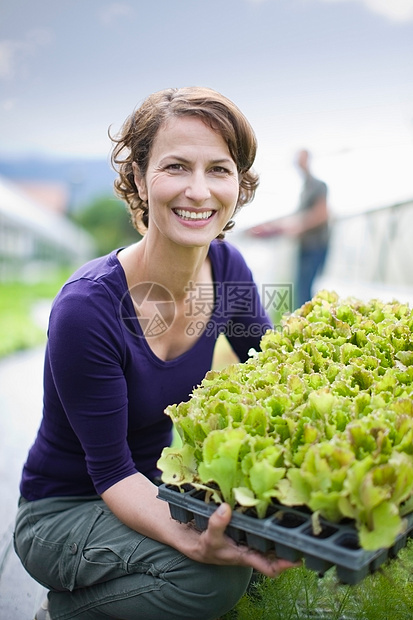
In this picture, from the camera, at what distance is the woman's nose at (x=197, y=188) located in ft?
5.55

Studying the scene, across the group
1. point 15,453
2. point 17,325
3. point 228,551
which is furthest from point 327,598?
point 17,325

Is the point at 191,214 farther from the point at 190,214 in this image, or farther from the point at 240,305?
the point at 240,305

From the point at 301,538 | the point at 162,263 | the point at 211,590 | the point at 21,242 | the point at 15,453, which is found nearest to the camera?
the point at 301,538

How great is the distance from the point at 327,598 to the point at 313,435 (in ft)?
3.20

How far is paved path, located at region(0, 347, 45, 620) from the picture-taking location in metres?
2.21

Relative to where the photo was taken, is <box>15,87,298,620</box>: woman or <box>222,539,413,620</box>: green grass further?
<box>222,539,413,620</box>: green grass

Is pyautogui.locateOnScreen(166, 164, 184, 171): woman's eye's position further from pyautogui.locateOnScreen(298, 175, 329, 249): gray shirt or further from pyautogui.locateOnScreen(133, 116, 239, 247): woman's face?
pyautogui.locateOnScreen(298, 175, 329, 249): gray shirt

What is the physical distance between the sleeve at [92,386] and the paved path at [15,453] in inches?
34.8

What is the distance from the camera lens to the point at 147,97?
6.17ft

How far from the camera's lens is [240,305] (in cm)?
225

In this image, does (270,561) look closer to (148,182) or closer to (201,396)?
(201,396)

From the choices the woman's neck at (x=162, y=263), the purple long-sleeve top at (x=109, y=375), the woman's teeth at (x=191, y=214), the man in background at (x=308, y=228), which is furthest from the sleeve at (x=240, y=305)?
the man in background at (x=308, y=228)

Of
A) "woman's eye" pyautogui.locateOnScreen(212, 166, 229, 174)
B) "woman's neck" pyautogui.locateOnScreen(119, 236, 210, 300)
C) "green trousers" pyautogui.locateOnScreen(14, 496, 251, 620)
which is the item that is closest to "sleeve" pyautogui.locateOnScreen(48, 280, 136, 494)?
"green trousers" pyautogui.locateOnScreen(14, 496, 251, 620)

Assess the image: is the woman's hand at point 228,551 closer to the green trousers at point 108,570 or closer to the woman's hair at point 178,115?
the green trousers at point 108,570
